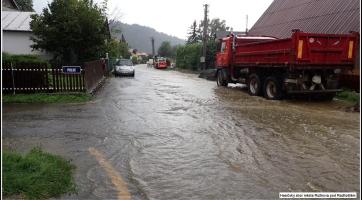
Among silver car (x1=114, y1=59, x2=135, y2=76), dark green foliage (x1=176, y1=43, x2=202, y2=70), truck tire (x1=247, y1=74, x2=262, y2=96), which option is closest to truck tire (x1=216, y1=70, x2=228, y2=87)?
truck tire (x1=247, y1=74, x2=262, y2=96)

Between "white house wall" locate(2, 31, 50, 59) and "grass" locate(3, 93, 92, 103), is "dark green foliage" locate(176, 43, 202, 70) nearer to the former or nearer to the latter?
"white house wall" locate(2, 31, 50, 59)

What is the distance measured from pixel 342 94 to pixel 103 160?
12.0m

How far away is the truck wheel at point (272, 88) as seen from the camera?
15695 millimetres

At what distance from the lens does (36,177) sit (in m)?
5.42

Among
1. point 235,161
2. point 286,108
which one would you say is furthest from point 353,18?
point 235,161

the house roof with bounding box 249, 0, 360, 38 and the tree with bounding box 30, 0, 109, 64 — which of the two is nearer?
the house roof with bounding box 249, 0, 360, 38

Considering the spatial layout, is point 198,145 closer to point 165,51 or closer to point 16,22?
point 16,22

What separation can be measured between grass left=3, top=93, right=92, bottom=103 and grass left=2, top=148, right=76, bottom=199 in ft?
27.0

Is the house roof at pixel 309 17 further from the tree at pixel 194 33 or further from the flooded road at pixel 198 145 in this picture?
the tree at pixel 194 33

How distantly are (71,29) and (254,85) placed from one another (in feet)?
42.2

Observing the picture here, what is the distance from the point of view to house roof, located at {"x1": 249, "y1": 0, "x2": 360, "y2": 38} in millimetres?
19516

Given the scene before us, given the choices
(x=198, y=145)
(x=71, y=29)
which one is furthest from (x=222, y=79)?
(x=198, y=145)

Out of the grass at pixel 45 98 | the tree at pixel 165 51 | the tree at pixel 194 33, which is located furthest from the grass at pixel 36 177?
→ the tree at pixel 165 51

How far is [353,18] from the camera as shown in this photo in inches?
750
